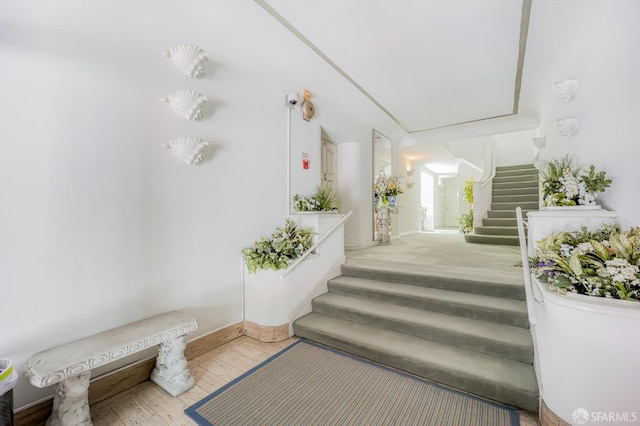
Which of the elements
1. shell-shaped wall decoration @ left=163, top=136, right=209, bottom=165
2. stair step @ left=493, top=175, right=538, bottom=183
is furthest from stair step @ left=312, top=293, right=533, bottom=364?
stair step @ left=493, top=175, right=538, bottom=183

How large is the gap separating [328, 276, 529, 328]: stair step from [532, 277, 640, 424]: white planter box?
0.81m

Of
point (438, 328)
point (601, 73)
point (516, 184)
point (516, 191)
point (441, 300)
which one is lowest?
point (438, 328)

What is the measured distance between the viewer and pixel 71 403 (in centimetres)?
148

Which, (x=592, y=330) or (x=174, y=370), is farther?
(x=174, y=370)

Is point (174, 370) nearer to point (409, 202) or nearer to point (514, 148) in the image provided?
point (409, 202)

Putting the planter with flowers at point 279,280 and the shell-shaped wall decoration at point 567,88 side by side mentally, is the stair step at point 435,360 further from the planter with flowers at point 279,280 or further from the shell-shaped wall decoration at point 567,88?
the shell-shaped wall decoration at point 567,88

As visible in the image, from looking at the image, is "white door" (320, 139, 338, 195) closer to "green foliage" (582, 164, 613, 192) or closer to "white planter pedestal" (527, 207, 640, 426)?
"green foliage" (582, 164, 613, 192)

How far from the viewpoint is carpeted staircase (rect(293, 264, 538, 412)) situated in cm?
184

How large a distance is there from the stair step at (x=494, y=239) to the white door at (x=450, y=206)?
6175mm

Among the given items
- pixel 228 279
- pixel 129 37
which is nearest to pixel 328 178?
pixel 228 279

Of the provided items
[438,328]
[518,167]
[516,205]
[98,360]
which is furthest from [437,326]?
[518,167]

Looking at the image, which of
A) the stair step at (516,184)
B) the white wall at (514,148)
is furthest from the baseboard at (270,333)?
the white wall at (514,148)

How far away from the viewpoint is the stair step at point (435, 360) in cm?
172

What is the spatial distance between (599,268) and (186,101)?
119 inches
